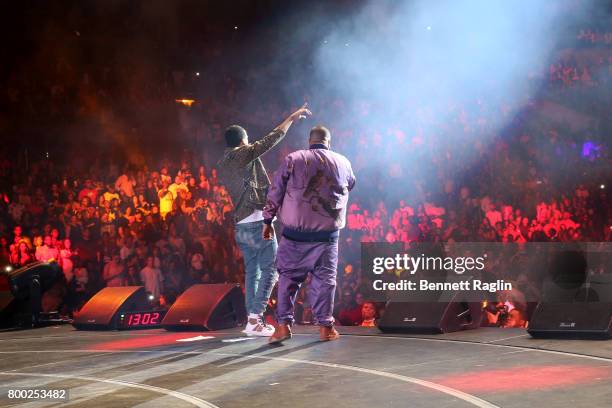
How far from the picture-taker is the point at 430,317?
5.89 metres

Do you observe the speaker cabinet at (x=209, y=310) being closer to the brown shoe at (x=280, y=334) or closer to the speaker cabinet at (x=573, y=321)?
the brown shoe at (x=280, y=334)

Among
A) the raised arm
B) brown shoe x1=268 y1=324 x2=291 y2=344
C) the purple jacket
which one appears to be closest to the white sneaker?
brown shoe x1=268 y1=324 x2=291 y2=344

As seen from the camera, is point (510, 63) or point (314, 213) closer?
point (314, 213)

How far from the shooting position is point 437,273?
285 inches

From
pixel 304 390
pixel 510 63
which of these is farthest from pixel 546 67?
pixel 304 390

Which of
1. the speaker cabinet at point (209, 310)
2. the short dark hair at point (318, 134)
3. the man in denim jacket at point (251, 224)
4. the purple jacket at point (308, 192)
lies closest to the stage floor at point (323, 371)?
the man in denim jacket at point (251, 224)

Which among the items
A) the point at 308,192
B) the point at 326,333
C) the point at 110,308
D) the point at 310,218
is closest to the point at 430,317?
the point at 326,333

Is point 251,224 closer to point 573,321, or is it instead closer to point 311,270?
point 311,270

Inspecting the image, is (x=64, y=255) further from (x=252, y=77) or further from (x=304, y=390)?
(x=304, y=390)

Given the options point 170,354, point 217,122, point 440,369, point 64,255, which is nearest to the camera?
point 440,369

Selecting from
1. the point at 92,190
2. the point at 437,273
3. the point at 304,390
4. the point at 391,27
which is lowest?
the point at 304,390

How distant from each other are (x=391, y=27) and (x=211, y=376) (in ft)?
30.9

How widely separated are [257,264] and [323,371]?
6.66ft

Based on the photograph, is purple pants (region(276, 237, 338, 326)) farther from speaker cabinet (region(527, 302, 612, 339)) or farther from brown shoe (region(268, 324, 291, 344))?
speaker cabinet (region(527, 302, 612, 339))
